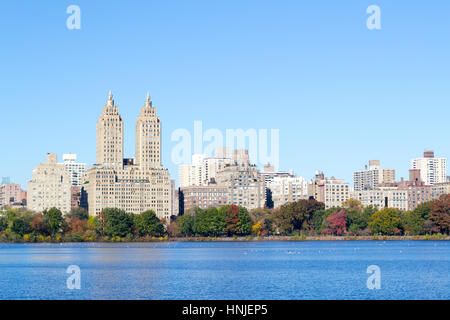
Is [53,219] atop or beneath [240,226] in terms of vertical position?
atop

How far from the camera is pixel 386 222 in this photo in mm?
179875

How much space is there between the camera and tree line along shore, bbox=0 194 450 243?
18025 cm

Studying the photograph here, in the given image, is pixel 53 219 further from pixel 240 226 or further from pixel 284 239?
pixel 284 239

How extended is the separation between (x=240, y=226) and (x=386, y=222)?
33.8 metres

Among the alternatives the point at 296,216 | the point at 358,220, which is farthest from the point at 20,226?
the point at 358,220

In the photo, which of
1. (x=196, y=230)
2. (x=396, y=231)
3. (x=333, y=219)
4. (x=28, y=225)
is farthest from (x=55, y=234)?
(x=396, y=231)

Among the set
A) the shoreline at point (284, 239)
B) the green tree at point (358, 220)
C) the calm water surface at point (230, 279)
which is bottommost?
the shoreline at point (284, 239)

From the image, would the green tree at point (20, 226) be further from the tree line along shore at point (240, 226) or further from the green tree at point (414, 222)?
the green tree at point (414, 222)

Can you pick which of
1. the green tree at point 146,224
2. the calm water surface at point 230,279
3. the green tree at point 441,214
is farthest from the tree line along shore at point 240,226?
the calm water surface at point 230,279

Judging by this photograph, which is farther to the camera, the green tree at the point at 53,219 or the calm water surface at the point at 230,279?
the green tree at the point at 53,219

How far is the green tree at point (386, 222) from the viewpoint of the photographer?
18012 centimetres

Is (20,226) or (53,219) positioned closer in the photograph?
(53,219)

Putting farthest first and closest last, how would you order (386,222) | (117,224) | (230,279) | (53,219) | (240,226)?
(240,226)
(117,224)
(53,219)
(386,222)
(230,279)
